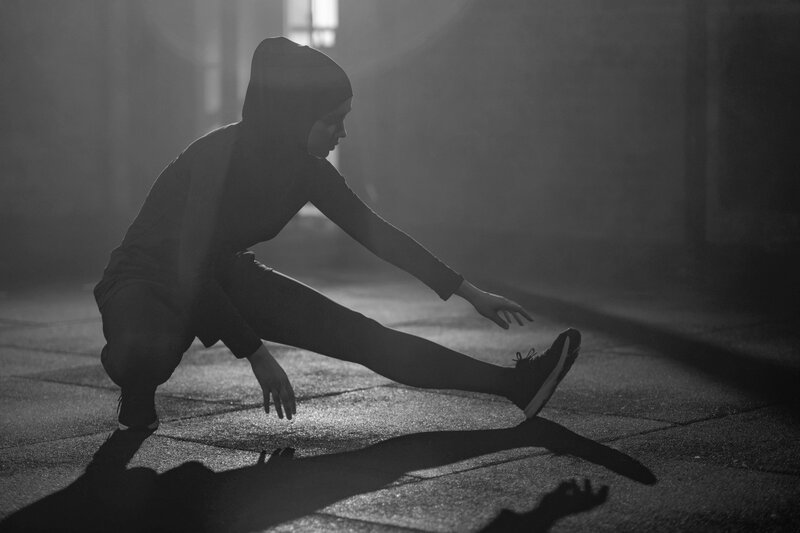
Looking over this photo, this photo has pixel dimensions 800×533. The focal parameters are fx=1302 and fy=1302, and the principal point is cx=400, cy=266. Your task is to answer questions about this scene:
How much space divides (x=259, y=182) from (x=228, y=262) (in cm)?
31

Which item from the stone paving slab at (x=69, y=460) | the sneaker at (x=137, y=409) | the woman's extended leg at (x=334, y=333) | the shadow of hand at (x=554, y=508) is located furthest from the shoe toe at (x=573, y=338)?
the sneaker at (x=137, y=409)

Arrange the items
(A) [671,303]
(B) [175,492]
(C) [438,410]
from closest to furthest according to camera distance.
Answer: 1. (B) [175,492]
2. (C) [438,410]
3. (A) [671,303]

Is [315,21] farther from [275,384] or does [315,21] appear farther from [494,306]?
[275,384]

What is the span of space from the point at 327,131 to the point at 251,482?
123 cm

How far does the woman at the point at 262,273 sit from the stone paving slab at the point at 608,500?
0.61 m

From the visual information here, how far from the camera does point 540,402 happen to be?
4449mm

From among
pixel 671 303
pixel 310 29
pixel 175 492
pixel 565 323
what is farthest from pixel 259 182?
pixel 310 29

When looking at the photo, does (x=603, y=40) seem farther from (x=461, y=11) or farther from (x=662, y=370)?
(x=662, y=370)

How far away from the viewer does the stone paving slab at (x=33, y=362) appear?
229 inches

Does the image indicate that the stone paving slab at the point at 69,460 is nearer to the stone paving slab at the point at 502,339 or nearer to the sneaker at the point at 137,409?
the sneaker at the point at 137,409

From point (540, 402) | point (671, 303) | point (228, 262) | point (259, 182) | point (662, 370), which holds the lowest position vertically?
point (671, 303)

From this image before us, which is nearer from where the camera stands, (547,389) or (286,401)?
(286,401)

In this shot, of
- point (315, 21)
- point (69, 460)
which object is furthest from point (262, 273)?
point (315, 21)

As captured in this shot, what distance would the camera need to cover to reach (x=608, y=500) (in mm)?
3400
